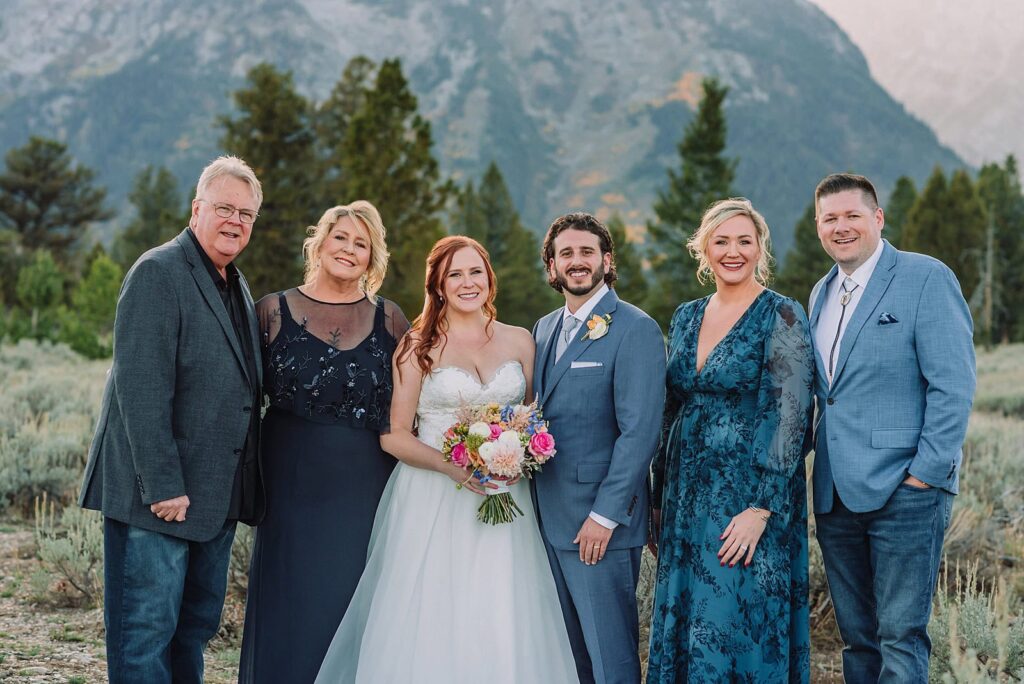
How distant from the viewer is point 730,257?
4.15m

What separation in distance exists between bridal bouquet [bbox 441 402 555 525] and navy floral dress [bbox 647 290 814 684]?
710 millimetres

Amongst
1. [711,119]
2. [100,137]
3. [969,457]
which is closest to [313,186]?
[711,119]

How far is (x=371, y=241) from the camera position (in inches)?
186

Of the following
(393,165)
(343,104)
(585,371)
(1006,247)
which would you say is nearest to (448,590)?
(585,371)

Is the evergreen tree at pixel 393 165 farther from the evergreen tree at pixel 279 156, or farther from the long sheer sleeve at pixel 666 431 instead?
the long sheer sleeve at pixel 666 431

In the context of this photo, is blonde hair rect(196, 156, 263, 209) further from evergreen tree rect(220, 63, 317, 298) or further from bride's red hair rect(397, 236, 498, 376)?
evergreen tree rect(220, 63, 317, 298)

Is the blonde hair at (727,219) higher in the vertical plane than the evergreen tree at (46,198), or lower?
lower

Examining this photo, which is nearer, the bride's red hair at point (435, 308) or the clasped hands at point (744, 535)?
the clasped hands at point (744, 535)

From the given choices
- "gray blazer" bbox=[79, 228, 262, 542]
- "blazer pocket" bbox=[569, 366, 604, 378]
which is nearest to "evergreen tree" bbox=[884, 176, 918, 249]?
"blazer pocket" bbox=[569, 366, 604, 378]

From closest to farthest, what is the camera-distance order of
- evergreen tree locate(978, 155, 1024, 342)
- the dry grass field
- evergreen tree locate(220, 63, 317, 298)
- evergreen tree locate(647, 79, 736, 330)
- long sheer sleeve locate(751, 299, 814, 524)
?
long sheer sleeve locate(751, 299, 814, 524) → the dry grass field → evergreen tree locate(220, 63, 317, 298) → evergreen tree locate(647, 79, 736, 330) → evergreen tree locate(978, 155, 1024, 342)

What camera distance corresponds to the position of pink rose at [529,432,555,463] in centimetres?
403

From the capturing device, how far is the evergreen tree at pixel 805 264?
139ft

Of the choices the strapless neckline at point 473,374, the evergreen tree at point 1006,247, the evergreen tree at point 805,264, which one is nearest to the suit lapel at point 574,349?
the strapless neckline at point 473,374

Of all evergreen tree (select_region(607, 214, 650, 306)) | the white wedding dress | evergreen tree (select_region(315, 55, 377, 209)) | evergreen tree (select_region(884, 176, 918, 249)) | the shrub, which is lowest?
the shrub
